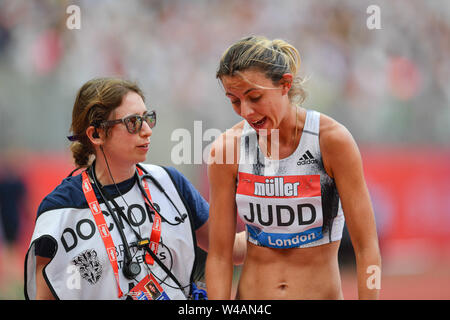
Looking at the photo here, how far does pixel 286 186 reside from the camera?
2252 millimetres

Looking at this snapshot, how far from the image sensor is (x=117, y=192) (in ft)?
8.23

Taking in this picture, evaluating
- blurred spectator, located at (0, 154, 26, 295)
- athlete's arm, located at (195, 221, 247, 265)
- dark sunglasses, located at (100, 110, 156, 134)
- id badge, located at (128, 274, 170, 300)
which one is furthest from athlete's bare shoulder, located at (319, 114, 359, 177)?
blurred spectator, located at (0, 154, 26, 295)

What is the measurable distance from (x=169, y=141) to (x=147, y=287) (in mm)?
4010

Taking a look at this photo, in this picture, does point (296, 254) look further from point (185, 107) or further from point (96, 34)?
point (96, 34)

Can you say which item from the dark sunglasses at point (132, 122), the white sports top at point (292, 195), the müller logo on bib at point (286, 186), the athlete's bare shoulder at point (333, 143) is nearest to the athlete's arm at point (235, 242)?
the white sports top at point (292, 195)

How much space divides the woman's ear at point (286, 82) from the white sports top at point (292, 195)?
0.51ft

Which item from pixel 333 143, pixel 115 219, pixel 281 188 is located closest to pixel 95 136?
pixel 115 219

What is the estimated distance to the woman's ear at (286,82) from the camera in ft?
7.10

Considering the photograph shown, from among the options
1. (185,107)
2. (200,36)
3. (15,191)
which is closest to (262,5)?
(200,36)

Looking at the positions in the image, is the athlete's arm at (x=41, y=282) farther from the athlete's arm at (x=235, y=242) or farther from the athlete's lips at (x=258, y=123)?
the athlete's lips at (x=258, y=123)

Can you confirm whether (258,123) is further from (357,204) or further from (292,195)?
(357,204)

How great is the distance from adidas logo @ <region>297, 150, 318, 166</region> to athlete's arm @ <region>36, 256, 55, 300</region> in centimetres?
118

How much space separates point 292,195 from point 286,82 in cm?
48

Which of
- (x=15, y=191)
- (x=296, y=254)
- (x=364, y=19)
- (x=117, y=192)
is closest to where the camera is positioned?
(x=296, y=254)
